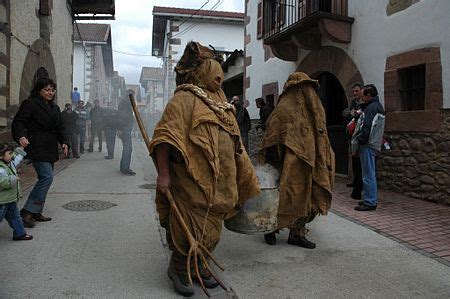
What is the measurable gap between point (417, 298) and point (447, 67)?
415cm

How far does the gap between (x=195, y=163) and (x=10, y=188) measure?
195 centimetres

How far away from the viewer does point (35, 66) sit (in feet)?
29.1

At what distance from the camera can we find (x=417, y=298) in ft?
9.46

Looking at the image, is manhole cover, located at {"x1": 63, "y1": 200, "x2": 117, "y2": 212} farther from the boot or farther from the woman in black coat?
the boot

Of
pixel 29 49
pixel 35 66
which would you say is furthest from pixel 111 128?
pixel 29 49

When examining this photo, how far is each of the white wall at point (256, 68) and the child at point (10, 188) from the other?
315 inches

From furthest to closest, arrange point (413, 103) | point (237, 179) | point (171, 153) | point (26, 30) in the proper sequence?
point (26, 30), point (413, 103), point (237, 179), point (171, 153)

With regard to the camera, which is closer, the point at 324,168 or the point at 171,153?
the point at 171,153

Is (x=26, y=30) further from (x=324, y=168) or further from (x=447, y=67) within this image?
(x=447, y=67)

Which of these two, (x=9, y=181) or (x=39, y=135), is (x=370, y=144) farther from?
(x=9, y=181)

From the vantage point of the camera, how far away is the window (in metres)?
6.60

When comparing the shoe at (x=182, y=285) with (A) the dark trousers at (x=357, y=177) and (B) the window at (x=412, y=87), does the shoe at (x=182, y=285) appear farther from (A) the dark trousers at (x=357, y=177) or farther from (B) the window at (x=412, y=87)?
(B) the window at (x=412, y=87)

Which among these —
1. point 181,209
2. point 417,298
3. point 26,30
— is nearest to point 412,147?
point 417,298

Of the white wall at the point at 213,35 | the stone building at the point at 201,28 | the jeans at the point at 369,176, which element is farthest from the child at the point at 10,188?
the white wall at the point at 213,35
